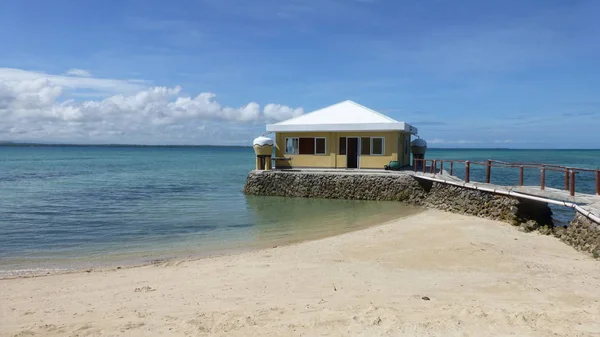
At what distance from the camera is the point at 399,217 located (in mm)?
17219

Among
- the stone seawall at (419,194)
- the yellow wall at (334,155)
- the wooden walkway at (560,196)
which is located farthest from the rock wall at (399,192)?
the yellow wall at (334,155)

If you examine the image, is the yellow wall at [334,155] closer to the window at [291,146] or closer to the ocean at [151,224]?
the window at [291,146]

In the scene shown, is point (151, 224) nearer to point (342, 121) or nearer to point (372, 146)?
point (342, 121)

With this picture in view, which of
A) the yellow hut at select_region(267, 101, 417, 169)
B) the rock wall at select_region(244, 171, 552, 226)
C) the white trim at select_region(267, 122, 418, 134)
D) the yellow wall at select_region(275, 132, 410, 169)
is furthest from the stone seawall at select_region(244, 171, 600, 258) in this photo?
the white trim at select_region(267, 122, 418, 134)

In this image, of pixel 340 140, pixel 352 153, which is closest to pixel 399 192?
pixel 352 153

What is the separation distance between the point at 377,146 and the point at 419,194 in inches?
152

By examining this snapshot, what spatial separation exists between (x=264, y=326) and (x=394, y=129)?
694 inches

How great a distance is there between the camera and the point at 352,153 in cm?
2394

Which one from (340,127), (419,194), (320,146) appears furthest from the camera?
(320,146)

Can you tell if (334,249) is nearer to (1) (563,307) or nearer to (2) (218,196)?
(1) (563,307)

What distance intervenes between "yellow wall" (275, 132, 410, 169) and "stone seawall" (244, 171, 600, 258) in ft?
4.25

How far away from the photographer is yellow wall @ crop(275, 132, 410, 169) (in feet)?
76.3

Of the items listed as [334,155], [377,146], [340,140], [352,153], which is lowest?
[334,155]

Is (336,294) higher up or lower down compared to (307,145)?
lower down
